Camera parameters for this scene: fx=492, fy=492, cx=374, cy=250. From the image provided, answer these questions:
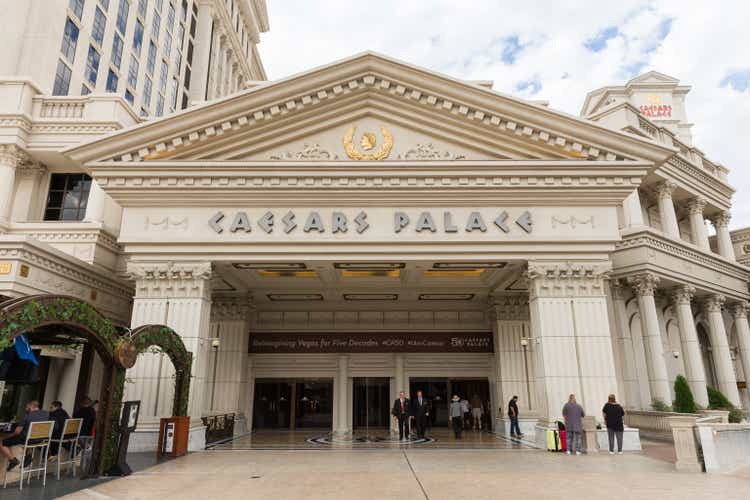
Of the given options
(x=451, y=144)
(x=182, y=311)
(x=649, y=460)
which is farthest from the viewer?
(x=451, y=144)

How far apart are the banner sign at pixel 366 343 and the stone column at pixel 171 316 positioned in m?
6.50

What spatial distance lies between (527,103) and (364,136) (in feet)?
18.5

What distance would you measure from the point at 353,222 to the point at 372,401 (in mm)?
10418

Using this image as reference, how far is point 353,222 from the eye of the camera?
16484 mm

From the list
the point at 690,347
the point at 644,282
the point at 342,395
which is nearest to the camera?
the point at 644,282

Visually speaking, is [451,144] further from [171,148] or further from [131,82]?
[131,82]

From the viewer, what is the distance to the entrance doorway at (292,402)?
23094 millimetres

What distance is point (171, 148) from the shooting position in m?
16.7

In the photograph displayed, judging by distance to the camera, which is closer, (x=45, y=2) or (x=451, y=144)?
(x=451, y=144)

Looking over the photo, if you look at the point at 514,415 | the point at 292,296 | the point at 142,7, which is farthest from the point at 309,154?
the point at 142,7

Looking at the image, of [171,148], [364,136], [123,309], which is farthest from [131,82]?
[364,136]

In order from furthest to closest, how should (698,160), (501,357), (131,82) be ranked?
(131,82)
(698,160)
(501,357)

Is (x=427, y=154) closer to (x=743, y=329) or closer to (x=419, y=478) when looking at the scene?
(x=419, y=478)

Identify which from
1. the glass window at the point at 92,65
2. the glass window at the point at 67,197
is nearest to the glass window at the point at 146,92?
the glass window at the point at 92,65
